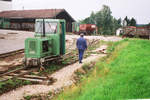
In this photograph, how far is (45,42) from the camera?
11.0 m

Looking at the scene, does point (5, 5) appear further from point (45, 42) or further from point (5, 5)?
point (45, 42)

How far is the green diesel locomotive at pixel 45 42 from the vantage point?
1031 cm

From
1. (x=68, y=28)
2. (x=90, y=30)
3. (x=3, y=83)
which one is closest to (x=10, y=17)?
(x=68, y=28)

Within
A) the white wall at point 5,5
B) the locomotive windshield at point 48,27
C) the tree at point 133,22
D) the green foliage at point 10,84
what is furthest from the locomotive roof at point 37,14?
the tree at point 133,22

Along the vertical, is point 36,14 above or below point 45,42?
above

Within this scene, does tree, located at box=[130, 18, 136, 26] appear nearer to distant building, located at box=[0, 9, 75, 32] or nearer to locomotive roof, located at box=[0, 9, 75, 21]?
distant building, located at box=[0, 9, 75, 32]

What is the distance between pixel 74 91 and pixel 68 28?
119 feet

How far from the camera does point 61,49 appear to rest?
12.1 m

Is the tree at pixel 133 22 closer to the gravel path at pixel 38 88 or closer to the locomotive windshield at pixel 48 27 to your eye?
the locomotive windshield at pixel 48 27

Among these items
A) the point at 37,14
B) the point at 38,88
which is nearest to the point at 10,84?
the point at 38,88

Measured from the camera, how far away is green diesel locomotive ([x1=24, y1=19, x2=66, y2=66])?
1031 cm

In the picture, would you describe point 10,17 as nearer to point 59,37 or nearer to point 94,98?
point 59,37

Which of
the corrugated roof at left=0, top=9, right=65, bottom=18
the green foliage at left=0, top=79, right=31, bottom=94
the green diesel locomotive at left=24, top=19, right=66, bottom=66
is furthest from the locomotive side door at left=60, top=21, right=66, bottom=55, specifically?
the corrugated roof at left=0, top=9, right=65, bottom=18

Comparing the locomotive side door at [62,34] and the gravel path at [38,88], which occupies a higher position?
the locomotive side door at [62,34]
